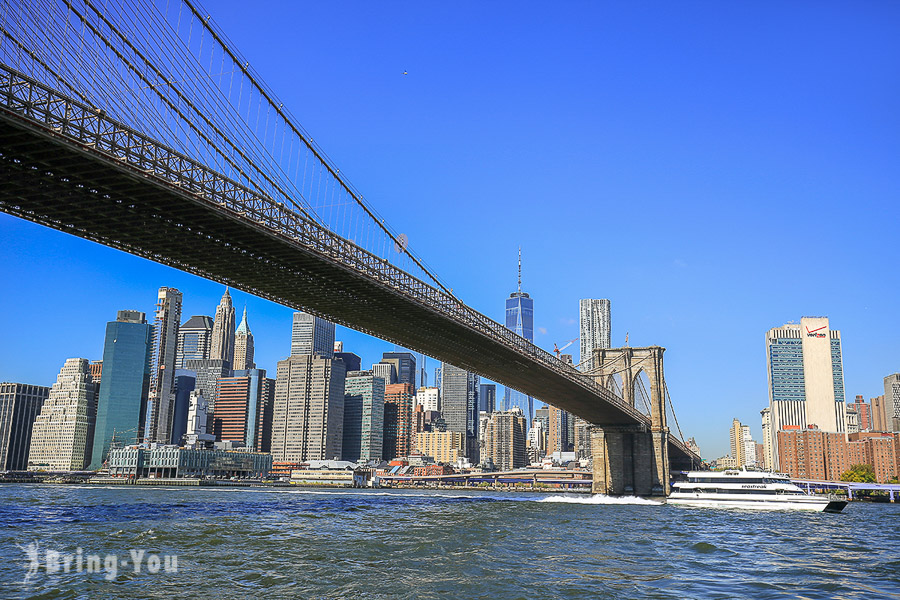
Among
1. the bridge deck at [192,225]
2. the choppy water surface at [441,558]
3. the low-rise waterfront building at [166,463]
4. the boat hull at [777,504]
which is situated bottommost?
the low-rise waterfront building at [166,463]

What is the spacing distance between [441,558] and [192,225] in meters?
17.6

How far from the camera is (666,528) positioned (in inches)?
1475

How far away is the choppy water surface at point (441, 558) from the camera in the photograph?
17828 millimetres

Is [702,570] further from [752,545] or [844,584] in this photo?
[752,545]

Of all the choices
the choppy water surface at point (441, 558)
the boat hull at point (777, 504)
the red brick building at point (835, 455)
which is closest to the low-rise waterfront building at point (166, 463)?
the boat hull at point (777, 504)

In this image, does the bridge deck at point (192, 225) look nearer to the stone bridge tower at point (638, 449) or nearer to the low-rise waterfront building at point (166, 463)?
the stone bridge tower at point (638, 449)

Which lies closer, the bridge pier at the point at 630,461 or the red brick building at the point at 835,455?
the bridge pier at the point at 630,461

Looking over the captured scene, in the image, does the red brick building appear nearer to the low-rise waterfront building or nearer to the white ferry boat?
the white ferry boat

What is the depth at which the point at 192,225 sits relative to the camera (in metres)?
31.4

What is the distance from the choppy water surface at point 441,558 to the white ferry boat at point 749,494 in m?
24.7

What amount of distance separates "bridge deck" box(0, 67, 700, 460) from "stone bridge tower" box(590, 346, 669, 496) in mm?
31308

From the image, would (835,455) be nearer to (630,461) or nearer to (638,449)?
(638,449)

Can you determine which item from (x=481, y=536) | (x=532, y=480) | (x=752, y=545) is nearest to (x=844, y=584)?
(x=752, y=545)

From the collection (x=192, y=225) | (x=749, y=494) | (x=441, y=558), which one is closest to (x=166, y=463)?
(x=749, y=494)
